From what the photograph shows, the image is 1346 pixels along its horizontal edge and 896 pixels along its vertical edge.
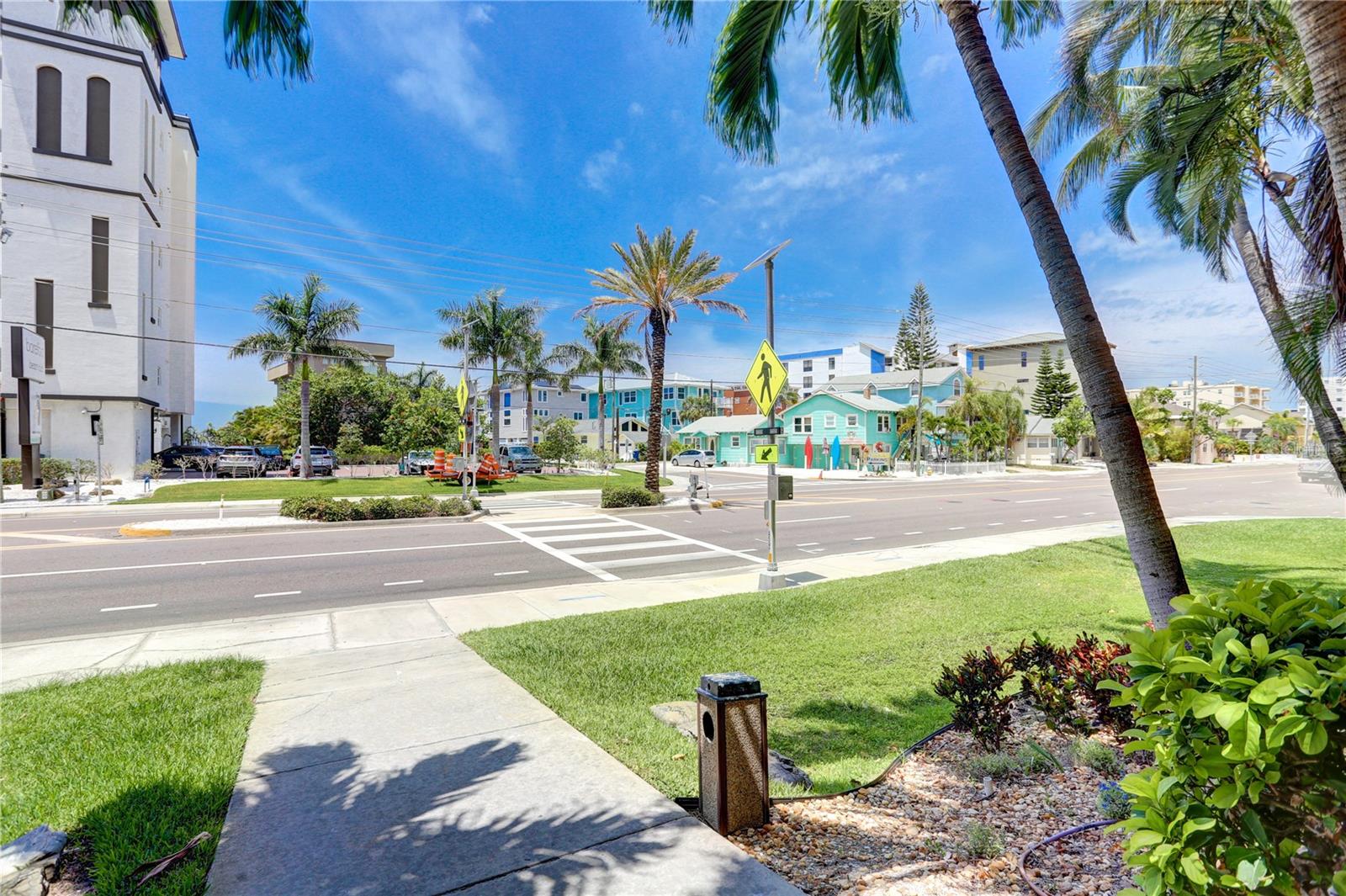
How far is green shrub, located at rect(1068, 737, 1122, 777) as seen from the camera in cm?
391

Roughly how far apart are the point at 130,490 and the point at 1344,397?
36.2 meters

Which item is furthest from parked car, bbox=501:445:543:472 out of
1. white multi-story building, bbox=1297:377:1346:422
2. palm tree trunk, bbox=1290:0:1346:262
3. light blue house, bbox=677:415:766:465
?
palm tree trunk, bbox=1290:0:1346:262

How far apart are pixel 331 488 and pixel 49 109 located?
2209 cm

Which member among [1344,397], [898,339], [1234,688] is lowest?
[1234,688]

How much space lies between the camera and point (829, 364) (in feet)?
336

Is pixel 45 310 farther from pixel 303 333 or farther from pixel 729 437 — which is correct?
pixel 729 437

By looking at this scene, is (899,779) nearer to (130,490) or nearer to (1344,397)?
(1344,397)

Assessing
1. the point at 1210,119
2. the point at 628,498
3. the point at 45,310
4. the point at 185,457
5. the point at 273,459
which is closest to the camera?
the point at 1210,119

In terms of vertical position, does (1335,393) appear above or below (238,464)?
above

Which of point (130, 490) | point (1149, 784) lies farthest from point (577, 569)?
point (130, 490)

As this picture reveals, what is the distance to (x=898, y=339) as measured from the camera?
9250 centimetres

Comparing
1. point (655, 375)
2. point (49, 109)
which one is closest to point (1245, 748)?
A: point (655, 375)

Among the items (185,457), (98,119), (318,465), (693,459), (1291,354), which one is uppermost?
(98,119)

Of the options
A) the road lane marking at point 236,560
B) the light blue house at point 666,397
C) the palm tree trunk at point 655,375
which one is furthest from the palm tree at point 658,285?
the light blue house at point 666,397
